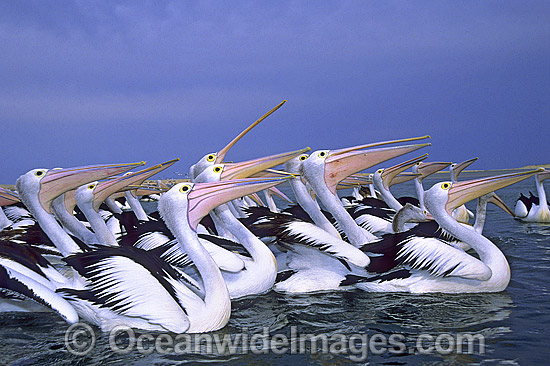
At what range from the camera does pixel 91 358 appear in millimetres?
2969

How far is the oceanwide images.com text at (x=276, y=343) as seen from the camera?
3.04m

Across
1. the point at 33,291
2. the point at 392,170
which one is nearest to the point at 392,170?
the point at 392,170

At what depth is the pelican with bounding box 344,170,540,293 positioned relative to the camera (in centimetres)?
392

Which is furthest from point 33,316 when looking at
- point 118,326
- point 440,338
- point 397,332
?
point 440,338

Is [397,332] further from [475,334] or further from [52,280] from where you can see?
[52,280]

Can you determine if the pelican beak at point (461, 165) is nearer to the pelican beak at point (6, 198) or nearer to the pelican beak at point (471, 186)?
the pelican beak at point (471, 186)

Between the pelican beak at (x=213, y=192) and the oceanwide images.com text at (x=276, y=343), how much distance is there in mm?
733

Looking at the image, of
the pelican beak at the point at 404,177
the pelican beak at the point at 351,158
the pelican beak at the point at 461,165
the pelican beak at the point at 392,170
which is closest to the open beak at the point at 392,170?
the pelican beak at the point at 392,170

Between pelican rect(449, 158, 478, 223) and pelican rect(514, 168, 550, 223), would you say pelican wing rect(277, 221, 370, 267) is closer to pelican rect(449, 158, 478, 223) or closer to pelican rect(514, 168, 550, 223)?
pelican rect(449, 158, 478, 223)

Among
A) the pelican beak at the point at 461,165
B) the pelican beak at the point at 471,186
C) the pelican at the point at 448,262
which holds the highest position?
the pelican beak at the point at 461,165

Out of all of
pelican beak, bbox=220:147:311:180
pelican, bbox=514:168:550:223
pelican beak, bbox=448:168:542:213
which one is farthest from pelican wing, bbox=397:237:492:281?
pelican, bbox=514:168:550:223

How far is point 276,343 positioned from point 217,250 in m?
0.98

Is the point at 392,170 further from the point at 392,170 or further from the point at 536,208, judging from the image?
the point at 536,208

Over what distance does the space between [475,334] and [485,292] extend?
0.99 metres
